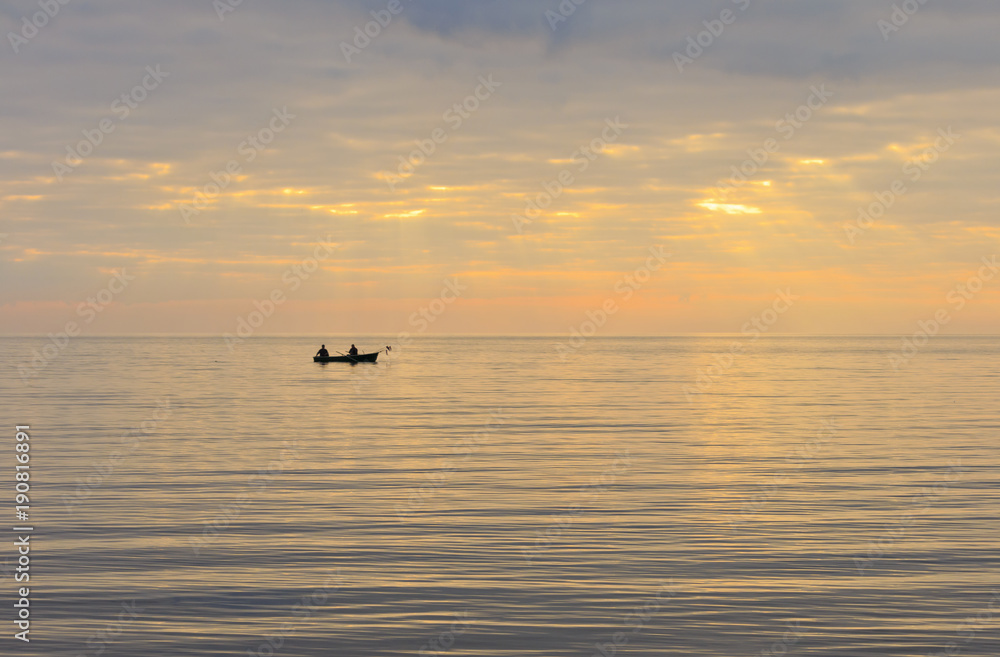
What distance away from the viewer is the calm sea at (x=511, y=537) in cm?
1620

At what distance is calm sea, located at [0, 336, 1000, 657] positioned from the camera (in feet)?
53.2

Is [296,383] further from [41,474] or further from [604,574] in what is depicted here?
[604,574]

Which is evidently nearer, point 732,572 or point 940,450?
point 732,572

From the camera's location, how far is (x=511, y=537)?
77.0ft

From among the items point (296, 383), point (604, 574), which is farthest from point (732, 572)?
point (296, 383)

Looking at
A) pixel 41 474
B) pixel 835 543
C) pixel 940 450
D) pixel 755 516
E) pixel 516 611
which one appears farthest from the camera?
pixel 940 450

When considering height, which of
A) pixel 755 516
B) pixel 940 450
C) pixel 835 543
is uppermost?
pixel 835 543

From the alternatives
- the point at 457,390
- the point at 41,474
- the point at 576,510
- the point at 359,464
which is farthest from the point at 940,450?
the point at 457,390

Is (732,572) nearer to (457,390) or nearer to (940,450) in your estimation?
(940,450)

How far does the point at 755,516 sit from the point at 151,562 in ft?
51.4

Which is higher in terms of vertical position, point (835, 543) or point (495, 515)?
point (835, 543)

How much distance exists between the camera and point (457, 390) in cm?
8406

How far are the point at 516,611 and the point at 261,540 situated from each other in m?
8.58

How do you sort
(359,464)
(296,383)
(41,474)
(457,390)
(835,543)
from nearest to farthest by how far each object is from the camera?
(835,543), (41,474), (359,464), (457,390), (296,383)
